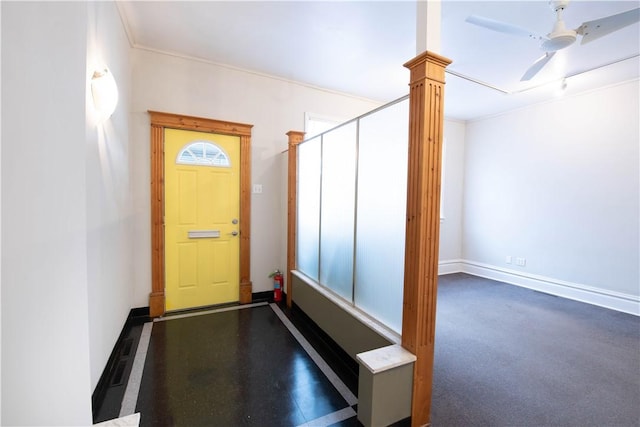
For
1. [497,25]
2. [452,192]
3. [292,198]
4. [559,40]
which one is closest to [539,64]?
[559,40]

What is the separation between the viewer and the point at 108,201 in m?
2.10

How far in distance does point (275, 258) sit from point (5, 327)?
3262 millimetres

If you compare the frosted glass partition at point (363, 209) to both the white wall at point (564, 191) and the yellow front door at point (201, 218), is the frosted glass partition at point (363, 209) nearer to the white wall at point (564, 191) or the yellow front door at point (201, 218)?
the yellow front door at point (201, 218)

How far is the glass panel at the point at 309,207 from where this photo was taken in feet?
9.61

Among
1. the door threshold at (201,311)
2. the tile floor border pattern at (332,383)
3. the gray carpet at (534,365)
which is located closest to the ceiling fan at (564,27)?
the gray carpet at (534,365)

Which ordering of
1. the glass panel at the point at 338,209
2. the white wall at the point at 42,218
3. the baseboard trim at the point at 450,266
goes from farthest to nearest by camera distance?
the baseboard trim at the point at 450,266
the glass panel at the point at 338,209
the white wall at the point at 42,218

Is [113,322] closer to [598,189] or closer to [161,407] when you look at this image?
[161,407]

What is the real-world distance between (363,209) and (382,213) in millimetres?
243

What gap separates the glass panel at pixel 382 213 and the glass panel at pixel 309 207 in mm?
815

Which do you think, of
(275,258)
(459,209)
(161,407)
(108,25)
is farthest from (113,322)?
(459,209)

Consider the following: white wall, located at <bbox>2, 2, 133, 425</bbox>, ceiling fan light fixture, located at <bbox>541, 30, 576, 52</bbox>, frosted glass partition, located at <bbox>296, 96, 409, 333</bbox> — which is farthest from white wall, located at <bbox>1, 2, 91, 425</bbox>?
ceiling fan light fixture, located at <bbox>541, 30, 576, 52</bbox>

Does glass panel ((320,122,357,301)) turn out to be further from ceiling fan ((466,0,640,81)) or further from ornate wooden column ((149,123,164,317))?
ornate wooden column ((149,123,164,317))

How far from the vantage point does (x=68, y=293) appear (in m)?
0.69

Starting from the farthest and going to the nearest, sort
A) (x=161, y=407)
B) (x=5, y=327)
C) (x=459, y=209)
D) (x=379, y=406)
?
(x=459, y=209)
(x=161, y=407)
(x=379, y=406)
(x=5, y=327)
